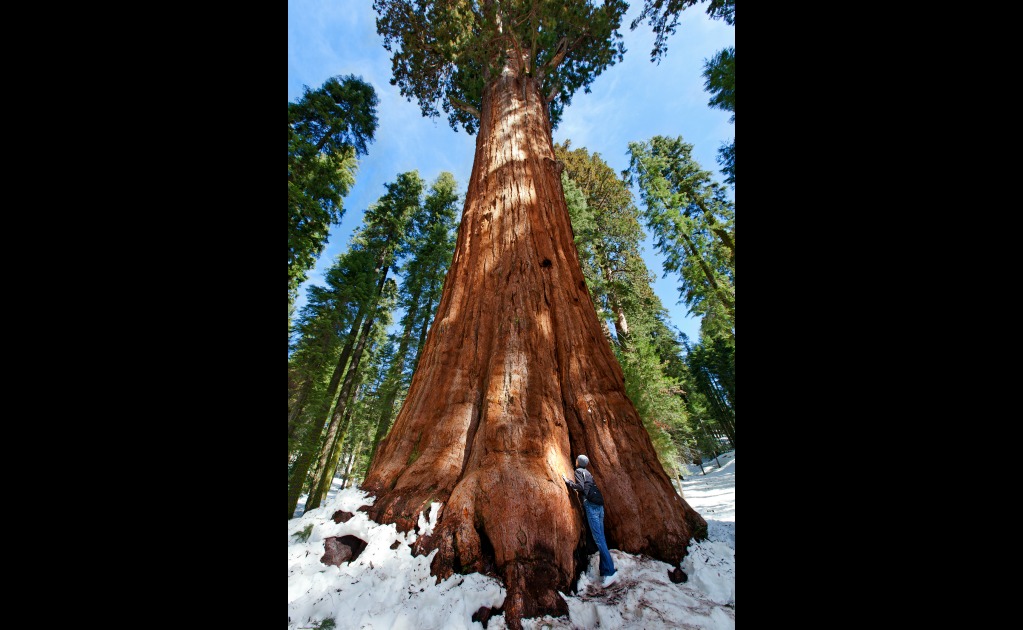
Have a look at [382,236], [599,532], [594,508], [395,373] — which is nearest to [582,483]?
[594,508]

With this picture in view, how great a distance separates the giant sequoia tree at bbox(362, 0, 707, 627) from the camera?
2748 millimetres

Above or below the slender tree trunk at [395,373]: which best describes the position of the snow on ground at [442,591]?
below

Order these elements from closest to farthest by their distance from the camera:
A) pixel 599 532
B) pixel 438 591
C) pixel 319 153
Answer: pixel 438 591 → pixel 599 532 → pixel 319 153

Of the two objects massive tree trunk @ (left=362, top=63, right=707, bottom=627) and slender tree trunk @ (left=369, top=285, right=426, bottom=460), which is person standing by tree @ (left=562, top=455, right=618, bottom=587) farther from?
slender tree trunk @ (left=369, top=285, right=426, bottom=460)

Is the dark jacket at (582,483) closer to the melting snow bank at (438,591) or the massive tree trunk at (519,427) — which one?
the massive tree trunk at (519,427)

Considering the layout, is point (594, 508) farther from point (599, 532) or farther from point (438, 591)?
point (438, 591)

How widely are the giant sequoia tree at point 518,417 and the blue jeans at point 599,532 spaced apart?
107mm

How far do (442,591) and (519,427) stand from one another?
54.6 inches

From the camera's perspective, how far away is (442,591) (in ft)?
8.05

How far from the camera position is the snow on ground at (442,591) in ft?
7.43

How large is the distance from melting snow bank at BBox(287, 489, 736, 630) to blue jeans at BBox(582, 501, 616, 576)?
8 cm

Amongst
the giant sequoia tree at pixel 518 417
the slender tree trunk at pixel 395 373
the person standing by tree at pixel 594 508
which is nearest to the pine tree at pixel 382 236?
the slender tree trunk at pixel 395 373
